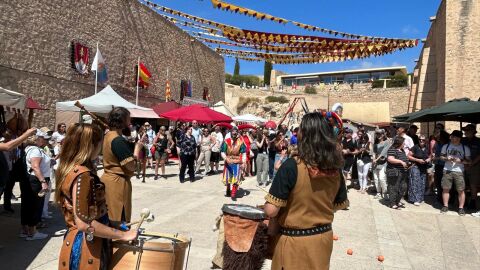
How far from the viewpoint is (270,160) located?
11898 mm

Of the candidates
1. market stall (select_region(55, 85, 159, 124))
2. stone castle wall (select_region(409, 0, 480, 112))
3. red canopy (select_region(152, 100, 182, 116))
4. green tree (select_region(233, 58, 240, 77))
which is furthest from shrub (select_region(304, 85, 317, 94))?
market stall (select_region(55, 85, 159, 124))

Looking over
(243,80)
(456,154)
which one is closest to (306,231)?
(456,154)

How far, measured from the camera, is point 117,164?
371 cm

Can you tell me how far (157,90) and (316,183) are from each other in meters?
22.6

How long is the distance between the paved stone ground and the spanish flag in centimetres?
1274

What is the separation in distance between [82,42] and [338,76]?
59.9m

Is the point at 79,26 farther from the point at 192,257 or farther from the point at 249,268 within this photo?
the point at 249,268

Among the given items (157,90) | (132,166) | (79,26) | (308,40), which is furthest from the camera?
(157,90)

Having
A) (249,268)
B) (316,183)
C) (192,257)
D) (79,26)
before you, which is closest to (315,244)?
(316,183)

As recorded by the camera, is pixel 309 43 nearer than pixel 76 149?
No

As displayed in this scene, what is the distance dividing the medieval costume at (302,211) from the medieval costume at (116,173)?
1831 mm

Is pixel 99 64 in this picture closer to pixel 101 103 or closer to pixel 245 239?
pixel 101 103

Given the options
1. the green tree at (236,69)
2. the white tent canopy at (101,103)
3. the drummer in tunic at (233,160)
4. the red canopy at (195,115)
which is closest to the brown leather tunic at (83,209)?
the drummer in tunic at (233,160)

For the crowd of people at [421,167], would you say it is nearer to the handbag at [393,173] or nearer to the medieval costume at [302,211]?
the handbag at [393,173]
